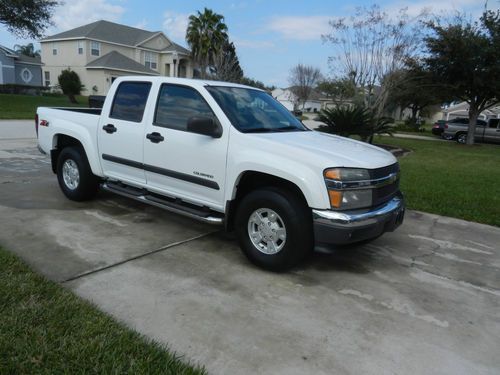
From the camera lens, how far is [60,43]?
4447 cm

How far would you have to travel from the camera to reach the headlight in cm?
378

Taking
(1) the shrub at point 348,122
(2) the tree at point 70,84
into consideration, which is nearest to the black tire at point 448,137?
(1) the shrub at point 348,122

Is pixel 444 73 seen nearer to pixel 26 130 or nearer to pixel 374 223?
pixel 26 130

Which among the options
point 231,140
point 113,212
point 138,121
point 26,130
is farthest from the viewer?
point 26,130

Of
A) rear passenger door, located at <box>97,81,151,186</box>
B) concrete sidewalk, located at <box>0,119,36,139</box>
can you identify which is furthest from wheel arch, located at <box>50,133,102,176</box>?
concrete sidewalk, located at <box>0,119,36,139</box>

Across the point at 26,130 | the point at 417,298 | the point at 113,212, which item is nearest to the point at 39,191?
the point at 113,212

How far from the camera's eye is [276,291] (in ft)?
12.6

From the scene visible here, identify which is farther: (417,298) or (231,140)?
(231,140)

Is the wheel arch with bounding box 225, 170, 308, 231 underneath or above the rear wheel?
above

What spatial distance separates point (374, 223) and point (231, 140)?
162cm

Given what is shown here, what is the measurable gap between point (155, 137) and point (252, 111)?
116 cm

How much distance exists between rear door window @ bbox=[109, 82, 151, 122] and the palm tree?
3850 centimetres

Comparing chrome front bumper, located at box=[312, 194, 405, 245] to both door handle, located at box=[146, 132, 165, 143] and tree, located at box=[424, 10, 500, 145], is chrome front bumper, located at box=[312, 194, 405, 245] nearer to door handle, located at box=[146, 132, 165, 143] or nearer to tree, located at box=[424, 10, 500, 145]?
door handle, located at box=[146, 132, 165, 143]

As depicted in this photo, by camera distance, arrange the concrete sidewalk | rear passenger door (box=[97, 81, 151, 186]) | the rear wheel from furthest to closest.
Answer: the rear wheel < the concrete sidewalk < rear passenger door (box=[97, 81, 151, 186])
